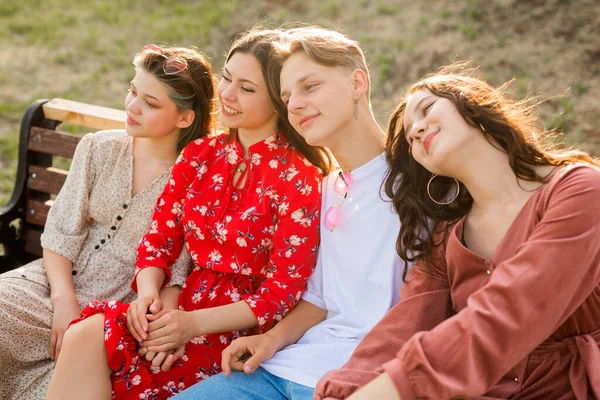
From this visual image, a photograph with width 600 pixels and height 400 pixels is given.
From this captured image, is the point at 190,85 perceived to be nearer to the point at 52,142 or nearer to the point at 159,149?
the point at 159,149

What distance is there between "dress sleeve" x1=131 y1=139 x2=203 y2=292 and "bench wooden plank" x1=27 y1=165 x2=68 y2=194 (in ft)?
2.82

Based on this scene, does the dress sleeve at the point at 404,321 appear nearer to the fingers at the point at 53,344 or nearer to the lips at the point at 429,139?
the lips at the point at 429,139

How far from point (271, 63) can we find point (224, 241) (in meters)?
0.70

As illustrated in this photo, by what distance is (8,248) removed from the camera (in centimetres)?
371

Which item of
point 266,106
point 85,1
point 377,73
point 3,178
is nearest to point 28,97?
point 3,178

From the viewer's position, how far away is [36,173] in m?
3.76

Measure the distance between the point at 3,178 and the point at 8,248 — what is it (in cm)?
241

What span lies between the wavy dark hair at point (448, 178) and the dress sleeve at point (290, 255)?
1.08 feet

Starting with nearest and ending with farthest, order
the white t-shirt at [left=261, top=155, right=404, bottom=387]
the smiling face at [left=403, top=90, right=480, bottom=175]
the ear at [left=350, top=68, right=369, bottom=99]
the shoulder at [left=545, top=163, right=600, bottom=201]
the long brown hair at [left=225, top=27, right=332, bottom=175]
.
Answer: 1. the shoulder at [left=545, top=163, right=600, bottom=201]
2. the smiling face at [left=403, top=90, right=480, bottom=175]
3. the white t-shirt at [left=261, top=155, right=404, bottom=387]
4. the ear at [left=350, top=68, right=369, bottom=99]
5. the long brown hair at [left=225, top=27, right=332, bottom=175]

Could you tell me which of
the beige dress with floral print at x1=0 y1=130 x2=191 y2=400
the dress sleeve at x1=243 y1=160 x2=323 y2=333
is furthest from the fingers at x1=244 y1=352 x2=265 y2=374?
the beige dress with floral print at x1=0 y1=130 x2=191 y2=400

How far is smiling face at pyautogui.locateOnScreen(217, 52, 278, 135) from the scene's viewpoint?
9.34 feet

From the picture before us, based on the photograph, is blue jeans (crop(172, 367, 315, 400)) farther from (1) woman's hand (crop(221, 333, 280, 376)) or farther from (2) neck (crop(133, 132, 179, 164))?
(2) neck (crop(133, 132, 179, 164))

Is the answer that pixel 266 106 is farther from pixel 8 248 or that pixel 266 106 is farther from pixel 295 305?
pixel 8 248

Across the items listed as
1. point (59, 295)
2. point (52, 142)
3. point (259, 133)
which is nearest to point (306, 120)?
point (259, 133)
